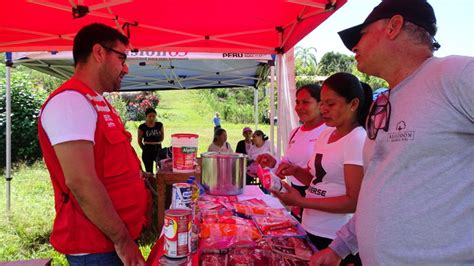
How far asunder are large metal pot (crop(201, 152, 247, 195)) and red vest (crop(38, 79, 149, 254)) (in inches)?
28.3

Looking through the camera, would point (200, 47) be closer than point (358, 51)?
No

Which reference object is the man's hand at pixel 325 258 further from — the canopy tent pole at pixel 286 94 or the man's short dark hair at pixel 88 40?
the canopy tent pole at pixel 286 94

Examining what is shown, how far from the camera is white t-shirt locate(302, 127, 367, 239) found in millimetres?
1587

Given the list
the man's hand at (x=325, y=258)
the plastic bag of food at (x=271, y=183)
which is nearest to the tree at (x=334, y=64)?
the plastic bag of food at (x=271, y=183)

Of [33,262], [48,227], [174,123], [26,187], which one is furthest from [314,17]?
[174,123]

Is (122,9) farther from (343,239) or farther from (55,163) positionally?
(343,239)

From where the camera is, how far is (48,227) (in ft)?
15.0

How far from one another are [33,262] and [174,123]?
1851cm

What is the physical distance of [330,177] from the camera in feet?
5.57

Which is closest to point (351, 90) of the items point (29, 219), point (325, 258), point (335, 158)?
point (335, 158)

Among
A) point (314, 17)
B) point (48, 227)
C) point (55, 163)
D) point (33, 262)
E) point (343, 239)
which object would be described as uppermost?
point (314, 17)

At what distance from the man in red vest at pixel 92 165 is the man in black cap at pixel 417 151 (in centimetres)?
95

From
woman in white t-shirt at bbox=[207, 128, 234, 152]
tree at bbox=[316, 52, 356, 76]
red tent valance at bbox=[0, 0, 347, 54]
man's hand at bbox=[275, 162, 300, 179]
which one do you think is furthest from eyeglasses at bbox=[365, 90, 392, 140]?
tree at bbox=[316, 52, 356, 76]

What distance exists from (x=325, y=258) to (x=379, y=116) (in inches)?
22.5
